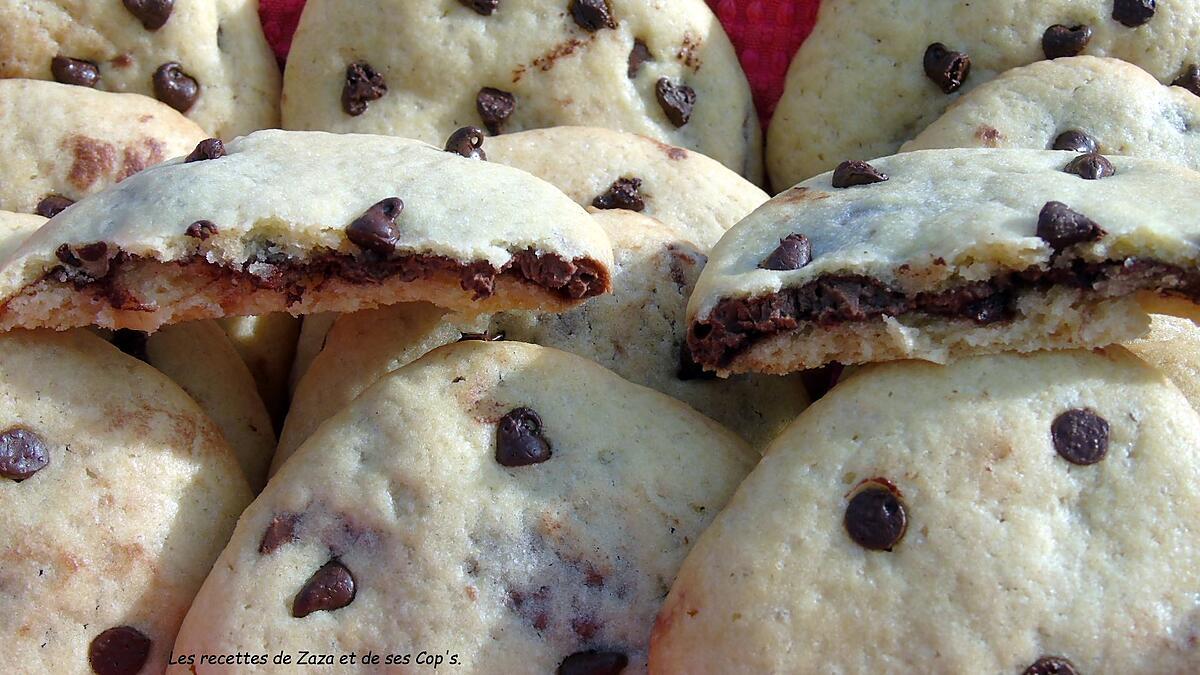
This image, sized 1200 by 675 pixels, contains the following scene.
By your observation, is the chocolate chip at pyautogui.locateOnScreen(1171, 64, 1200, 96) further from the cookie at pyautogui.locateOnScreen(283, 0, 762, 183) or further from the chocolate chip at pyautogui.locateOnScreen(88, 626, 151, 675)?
the chocolate chip at pyautogui.locateOnScreen(88, 626, 151, 675)

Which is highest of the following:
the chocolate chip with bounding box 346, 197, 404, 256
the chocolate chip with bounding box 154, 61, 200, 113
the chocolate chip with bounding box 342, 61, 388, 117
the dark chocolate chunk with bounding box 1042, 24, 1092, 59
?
the dark chocolate chunk with bounding box 1042, 24, 1092, 59

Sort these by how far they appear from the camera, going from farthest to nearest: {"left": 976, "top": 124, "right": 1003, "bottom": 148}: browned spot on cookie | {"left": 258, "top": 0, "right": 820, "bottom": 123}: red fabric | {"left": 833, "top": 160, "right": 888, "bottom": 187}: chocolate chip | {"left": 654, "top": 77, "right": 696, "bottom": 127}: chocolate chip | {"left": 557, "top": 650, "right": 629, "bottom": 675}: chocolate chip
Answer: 1. {"left": 258, "top": 0, "right": 820, "bottom": 123}: red fabric
2. {"left": 654, "top": 77, "right": 696, "bottom": 127}: chocolate chip
3. {"left": 976, "top": 124, "right": 1003, "bottom": 148}: browned spot on cookie
4. {"left": 833, "top": 160, "right": 888, "bottom": 187}: chocolate chip
5. {"left": 557, "top": 650, "right": 629, "bottom": 675}: chocolate chip

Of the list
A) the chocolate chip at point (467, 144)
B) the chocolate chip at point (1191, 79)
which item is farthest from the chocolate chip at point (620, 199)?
the chocolate chip at point (1191, 79)

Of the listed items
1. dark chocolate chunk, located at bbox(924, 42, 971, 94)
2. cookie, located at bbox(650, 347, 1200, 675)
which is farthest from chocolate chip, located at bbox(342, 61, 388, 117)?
cookie, located at bbox(650, 347, 1200, 675)

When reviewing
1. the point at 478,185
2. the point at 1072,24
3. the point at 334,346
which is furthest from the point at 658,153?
the point at 1072,24

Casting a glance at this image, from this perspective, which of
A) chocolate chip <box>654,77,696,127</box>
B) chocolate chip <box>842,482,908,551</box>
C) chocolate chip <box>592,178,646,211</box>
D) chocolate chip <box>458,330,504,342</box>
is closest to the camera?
chocolate chip <box>842,482,908,551</box>

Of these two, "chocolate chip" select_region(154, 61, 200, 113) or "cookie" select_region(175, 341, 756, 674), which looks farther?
"chocolate chip" select_region(154, 61, 200, 113)

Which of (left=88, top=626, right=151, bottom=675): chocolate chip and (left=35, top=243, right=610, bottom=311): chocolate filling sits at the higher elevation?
(left=35, top=243, right=610, bottom=311): chocolate filling
